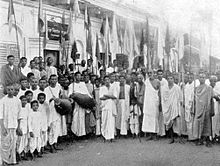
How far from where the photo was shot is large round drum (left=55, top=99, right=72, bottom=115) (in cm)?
556

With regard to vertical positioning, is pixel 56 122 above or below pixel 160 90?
below

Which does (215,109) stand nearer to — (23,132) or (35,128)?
(35,128)

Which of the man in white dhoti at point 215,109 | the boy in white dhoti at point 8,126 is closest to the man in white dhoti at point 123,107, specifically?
the man in white dhoti at point 215,109

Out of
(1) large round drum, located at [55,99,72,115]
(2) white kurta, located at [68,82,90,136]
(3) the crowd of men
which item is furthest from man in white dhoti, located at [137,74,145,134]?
(1) large round drum, located at [55,99,72,115]

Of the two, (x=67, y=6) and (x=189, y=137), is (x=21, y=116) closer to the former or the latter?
(x=189, y=137)

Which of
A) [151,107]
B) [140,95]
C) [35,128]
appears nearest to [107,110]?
[140,95]

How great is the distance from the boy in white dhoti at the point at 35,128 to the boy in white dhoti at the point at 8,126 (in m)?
0.39

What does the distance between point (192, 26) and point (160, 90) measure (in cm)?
176

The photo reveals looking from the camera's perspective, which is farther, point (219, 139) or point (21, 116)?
point (219, 139)

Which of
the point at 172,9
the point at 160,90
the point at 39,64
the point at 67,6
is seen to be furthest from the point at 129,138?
the point at 67,6

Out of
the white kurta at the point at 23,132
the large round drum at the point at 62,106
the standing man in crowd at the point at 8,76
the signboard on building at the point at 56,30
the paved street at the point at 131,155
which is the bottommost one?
the paved street at the point at 131,155

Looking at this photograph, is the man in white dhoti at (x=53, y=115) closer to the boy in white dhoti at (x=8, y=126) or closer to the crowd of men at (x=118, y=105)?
the crowd of men at (x=118, y=105)

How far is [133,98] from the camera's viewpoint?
6750mm

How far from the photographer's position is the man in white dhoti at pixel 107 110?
6414 mm
